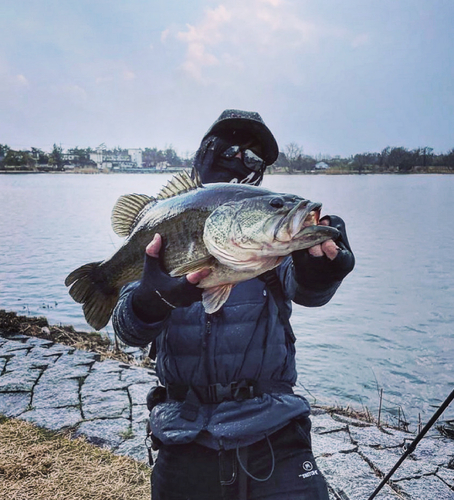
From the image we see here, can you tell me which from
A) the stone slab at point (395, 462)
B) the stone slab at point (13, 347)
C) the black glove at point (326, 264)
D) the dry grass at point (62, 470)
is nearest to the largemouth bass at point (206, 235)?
the black glove at point (326, 264)

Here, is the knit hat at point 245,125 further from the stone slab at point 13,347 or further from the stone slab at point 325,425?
the stone slab at point 13,347

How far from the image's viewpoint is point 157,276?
87.8 inches

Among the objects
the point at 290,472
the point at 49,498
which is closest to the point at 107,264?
the point at 290,472

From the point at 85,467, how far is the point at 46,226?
23.5 meters

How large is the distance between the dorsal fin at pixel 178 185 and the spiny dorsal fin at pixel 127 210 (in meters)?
0.17

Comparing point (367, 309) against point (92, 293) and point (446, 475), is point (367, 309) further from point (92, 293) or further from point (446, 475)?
point (92, 293)

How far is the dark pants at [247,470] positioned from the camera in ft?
8.14

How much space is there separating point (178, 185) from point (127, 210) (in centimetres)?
37

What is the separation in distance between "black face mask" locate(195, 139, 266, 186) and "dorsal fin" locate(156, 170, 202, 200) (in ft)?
2.82

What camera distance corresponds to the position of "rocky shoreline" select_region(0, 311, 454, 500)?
3990 millimetres

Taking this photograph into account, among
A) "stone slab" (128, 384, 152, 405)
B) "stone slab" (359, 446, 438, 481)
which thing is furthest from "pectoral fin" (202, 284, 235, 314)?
"stone slab" (128, 384, 152, 405)

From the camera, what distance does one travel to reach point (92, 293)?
256 centimetres

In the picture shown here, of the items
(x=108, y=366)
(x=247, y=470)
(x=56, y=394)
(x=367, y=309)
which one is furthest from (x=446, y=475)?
(x=367, y=309)

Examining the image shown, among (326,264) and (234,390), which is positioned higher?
(326,264)
